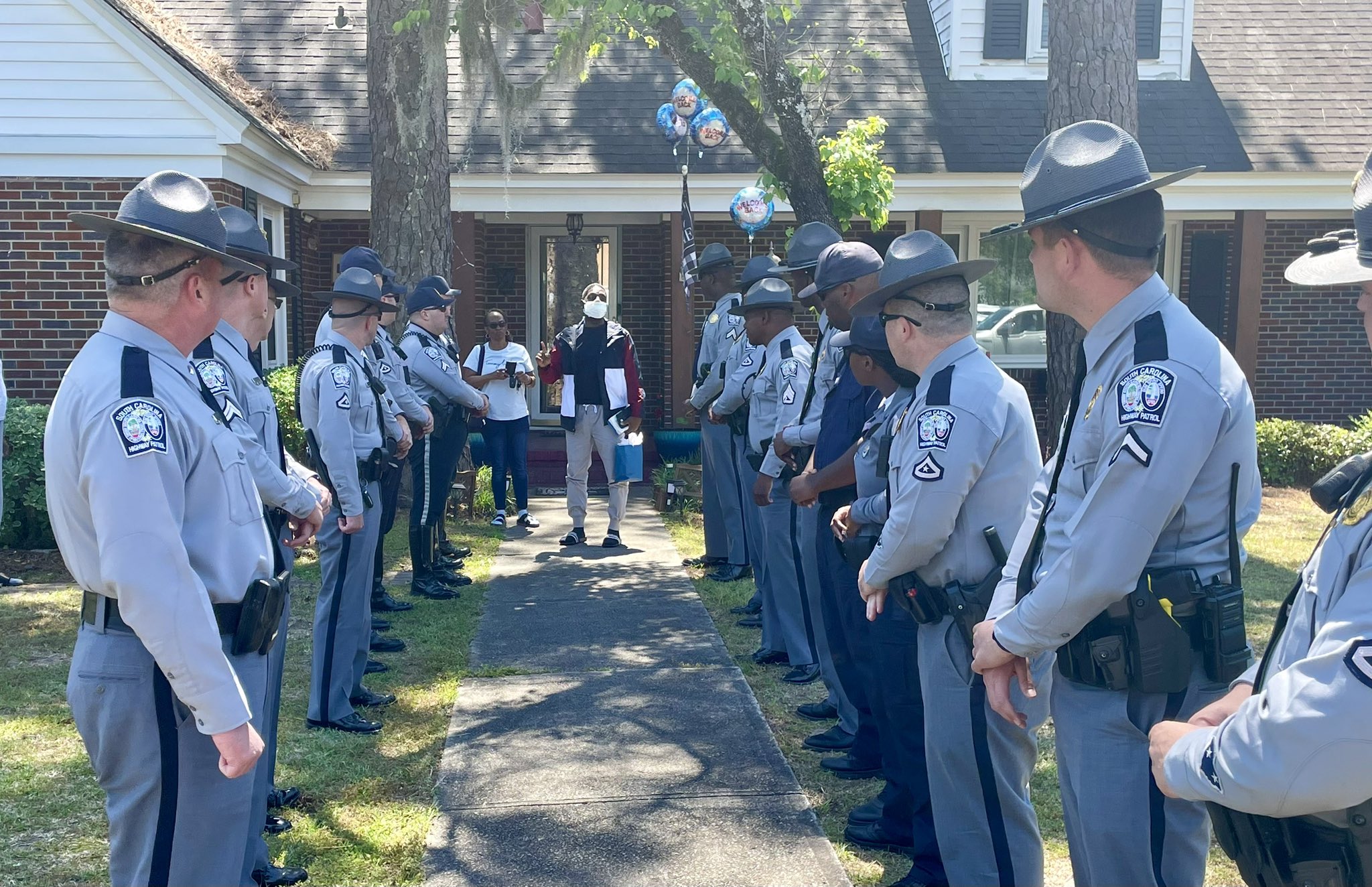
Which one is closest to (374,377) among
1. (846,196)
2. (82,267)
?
(846,196)

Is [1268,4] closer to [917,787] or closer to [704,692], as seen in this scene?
[704,692]

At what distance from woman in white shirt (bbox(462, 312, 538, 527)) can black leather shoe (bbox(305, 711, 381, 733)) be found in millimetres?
5127

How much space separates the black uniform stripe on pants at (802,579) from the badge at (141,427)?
3.63 metres

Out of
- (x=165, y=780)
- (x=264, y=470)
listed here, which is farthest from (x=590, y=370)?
(x=165, y=780)

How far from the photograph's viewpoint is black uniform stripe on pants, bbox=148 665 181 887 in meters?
2.68

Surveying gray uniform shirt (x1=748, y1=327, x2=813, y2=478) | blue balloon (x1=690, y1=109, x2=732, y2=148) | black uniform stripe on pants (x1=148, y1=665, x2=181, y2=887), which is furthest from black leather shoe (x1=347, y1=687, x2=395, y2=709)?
blue balloon (x1=690, y1=109, x2=732, y2=148)

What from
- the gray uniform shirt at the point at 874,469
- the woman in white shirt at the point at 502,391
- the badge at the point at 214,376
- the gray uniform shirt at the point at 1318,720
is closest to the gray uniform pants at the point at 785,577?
the gray uniform shirt at the point at 874,469

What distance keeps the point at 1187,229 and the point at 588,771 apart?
13499 millimetres

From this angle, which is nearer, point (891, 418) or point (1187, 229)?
point (891, 418)

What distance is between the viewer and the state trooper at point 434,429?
8.47 meters

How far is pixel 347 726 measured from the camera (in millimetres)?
5641

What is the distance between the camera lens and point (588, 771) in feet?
16.5

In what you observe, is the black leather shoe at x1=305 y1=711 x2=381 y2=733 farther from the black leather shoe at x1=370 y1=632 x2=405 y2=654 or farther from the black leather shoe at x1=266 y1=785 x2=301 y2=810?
the black leather shoe at x1=370 y1=632 x2=405 y2=654

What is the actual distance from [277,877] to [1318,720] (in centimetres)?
353
